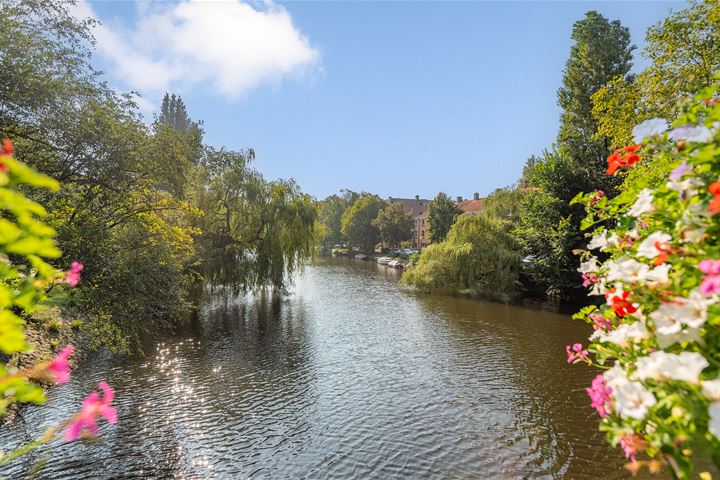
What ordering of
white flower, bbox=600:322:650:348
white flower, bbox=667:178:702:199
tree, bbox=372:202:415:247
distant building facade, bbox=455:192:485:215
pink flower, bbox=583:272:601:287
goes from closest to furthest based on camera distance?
white flower, bbox=667:178:702:199 → white flower, bbox=600:322:650:348 → pink flower, bbox=583:272:601:287 → distant building facade, bbox=455:192:485:215 → tree, bbox=372:202:415:247

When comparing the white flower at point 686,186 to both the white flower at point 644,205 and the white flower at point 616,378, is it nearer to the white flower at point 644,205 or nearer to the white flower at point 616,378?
the white flower at point 644,205

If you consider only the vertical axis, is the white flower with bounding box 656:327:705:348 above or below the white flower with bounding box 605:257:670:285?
below

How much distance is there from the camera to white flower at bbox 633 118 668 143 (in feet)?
7.41

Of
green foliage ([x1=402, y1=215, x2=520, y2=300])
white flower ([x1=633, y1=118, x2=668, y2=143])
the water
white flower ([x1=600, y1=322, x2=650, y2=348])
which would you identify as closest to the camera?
white flower ([x1=600, y1=322, x2=650, y2=348])

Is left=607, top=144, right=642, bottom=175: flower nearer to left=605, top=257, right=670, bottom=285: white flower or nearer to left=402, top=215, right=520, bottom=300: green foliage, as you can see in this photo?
left=605, top=257, right=670, bottom=285: white flower

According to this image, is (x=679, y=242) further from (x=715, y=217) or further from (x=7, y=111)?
(x=7, y=111)

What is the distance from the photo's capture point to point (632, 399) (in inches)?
71.7

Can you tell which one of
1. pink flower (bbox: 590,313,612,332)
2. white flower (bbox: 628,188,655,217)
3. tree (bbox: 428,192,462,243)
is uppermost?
tree (bbox: 428,192,462,243)

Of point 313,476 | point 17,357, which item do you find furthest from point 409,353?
point 17,357

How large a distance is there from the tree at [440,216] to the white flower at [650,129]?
46561 mm

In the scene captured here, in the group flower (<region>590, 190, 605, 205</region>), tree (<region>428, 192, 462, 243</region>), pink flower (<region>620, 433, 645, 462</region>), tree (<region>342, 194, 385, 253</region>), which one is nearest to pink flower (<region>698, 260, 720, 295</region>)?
pink flower (<region>620, 433, 645, 462</region>)

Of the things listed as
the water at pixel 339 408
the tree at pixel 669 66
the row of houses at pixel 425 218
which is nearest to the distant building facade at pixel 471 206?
the row of houses at pixel 425 218

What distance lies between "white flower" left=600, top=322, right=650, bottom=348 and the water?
6996 mm

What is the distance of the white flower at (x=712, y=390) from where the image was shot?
5.10ft
